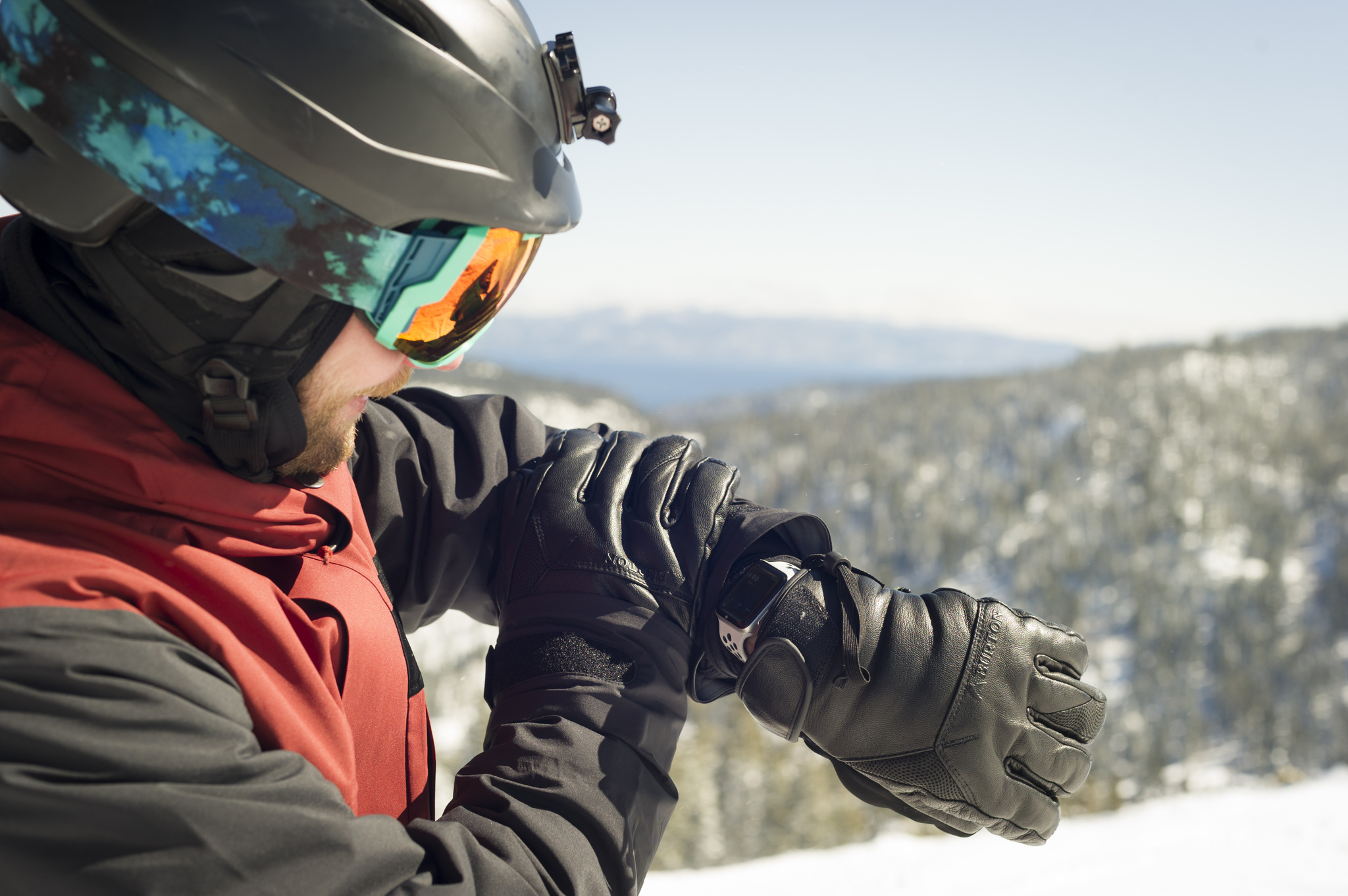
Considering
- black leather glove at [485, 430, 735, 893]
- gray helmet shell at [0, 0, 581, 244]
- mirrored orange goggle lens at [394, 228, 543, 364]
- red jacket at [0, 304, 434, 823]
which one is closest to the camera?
red jacket at [0, 304, 434, 823]

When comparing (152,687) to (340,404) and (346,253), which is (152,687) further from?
(346,253)

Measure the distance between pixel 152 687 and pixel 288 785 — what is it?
8.5 inches

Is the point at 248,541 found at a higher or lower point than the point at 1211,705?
higher

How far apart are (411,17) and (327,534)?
964 mm

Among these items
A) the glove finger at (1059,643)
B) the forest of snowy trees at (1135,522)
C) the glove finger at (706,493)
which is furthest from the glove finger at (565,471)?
the forest of snowy trees at (1135,522)

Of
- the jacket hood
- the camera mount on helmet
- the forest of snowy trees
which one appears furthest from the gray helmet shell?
the forest of snowy trees

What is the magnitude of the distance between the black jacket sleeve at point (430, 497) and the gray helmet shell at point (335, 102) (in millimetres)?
639

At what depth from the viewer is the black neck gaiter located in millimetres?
1390

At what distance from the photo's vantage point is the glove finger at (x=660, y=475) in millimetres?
1916

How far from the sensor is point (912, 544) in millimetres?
93312

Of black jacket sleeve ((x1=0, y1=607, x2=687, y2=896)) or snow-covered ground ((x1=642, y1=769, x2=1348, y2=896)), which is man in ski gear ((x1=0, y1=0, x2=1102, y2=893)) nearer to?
black jacket sleeve ((x1=0, y1=607, x2=687, y2=896))

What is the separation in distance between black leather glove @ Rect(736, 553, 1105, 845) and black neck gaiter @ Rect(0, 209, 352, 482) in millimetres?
1130

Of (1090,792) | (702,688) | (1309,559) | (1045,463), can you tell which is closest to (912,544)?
(1045,463)

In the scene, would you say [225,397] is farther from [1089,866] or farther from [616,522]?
[1089,866]
